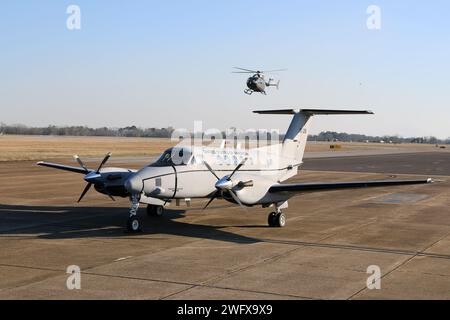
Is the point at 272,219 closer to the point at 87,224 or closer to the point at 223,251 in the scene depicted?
the point at 223,251

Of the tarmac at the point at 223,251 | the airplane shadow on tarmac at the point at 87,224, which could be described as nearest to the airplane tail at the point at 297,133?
the tarmac at the point at 223,251

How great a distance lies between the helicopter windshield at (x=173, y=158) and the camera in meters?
17.6

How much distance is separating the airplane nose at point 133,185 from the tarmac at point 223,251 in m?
1.52

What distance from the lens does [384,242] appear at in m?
16.1

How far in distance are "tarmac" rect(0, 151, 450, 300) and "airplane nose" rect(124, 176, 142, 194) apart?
4.99ft

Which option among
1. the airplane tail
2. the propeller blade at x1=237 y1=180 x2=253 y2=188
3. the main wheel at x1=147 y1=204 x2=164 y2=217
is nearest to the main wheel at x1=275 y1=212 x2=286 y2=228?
the propeller blade at x1=237 y1=180 x2=253 y2=188

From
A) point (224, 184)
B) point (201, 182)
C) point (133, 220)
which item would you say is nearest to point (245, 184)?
point (224, 184)

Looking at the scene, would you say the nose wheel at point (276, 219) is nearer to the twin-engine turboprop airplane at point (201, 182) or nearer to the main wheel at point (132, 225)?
the twin-engine turboprop airplane at point (201, 182)

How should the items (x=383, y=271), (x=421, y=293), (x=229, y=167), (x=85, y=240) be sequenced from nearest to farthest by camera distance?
(x=421, y=293), (x=383, y=271), (x=85, y=240), (x=229, y=167)

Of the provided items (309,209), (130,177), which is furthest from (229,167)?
(309,209)
